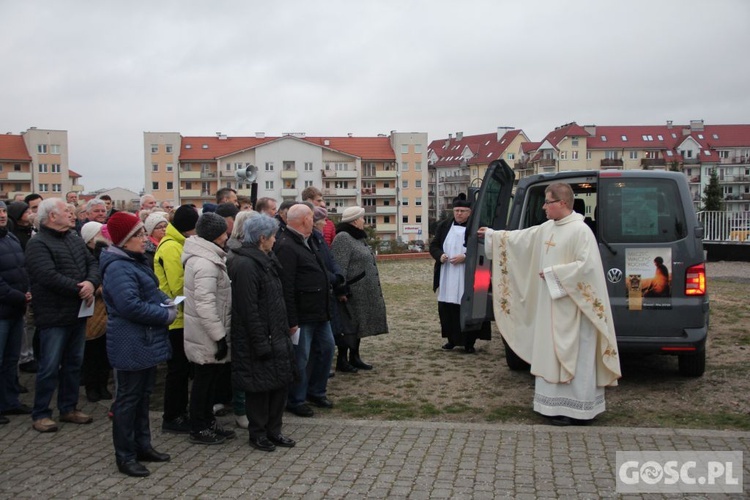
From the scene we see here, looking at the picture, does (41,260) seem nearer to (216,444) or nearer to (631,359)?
(216,444)

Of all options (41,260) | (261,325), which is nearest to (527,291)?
(261,325)

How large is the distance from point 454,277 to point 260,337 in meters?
4.37

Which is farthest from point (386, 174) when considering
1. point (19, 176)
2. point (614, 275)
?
point (614, 275)

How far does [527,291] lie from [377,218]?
96455 mm

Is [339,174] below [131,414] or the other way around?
the other way around

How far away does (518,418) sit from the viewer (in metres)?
6.65

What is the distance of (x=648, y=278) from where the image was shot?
7211mm

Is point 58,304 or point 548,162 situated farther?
point 548,162

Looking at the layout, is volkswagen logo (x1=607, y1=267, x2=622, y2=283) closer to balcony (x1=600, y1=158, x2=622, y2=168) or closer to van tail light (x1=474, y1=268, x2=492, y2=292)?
van tail light (x1=474, y1=268, x2=492, y2=292)

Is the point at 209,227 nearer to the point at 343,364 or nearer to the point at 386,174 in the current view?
the point at 343,364

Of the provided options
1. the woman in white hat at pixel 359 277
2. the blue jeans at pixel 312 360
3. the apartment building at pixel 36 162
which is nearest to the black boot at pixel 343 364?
the woman in white hat at pixel 359 277

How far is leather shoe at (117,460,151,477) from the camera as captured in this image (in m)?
5.20

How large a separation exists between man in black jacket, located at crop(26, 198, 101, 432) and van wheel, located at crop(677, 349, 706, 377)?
19.1 ft

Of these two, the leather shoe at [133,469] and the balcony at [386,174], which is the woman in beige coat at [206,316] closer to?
the leather shoe at [133,469]
